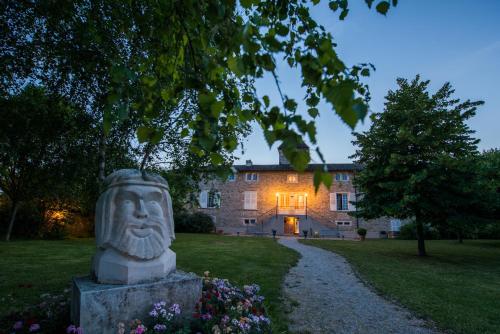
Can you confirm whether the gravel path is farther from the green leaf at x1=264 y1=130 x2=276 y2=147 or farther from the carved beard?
the green leaf at x1=264 y1=130 x2=276 y2=147

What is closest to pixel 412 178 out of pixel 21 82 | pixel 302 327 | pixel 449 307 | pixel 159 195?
pixel 449 307

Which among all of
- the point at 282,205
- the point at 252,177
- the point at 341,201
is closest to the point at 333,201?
the point at 341,201

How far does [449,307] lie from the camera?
496cm

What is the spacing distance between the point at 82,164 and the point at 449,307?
9.00m

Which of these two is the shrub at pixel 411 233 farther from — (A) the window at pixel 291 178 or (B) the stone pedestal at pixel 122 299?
(B) the stone pedestal at pixel 122 299

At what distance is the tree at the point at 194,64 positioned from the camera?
4.18 ft

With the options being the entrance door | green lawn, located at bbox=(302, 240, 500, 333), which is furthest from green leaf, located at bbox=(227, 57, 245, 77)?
the entrance door

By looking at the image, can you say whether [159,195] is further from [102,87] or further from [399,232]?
[399,232]

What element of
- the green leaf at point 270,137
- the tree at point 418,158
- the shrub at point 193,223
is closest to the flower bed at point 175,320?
the green leaf at point 270,137

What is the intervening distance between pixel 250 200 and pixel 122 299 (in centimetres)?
2435

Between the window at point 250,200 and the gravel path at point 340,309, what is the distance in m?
19.3

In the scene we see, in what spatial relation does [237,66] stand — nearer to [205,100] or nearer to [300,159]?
[205,100]

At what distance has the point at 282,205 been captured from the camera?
26.8 metres

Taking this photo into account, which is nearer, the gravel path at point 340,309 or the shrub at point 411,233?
the gravel path at point 340,309
